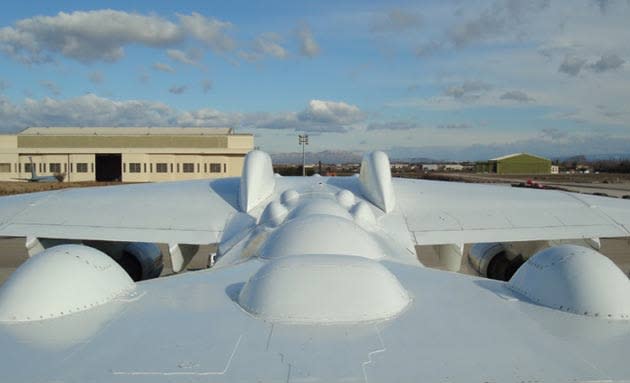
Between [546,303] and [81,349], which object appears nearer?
[81,349]

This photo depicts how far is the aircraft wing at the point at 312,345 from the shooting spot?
2928mm

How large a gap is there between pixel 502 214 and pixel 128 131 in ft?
183

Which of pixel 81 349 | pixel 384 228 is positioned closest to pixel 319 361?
pixel 81 349

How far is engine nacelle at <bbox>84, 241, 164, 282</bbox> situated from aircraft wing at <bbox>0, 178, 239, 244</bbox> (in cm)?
58

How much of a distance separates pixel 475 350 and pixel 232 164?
174 ft

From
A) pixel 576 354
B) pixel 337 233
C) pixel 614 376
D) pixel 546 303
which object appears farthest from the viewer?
pixel 337 233

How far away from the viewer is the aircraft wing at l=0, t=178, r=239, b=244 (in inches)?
319

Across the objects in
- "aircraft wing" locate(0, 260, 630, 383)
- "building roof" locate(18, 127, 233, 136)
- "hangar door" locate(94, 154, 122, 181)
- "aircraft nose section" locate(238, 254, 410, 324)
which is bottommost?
"hangar door" locate(94, 154, 122, 181)

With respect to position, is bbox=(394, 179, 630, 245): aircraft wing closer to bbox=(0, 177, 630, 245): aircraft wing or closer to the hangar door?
bbox=(0, 177, 630, 245): aircraft wing

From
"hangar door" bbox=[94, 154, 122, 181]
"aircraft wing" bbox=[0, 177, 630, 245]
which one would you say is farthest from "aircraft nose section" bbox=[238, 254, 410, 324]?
"hangar door" bbox=[94, 154, 122, 181]

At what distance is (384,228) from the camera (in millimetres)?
8078

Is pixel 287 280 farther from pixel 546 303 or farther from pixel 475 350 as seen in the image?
pixel 546 303

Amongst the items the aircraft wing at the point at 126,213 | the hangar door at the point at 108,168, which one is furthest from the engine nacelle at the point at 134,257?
the hangar door at the point at 108,168

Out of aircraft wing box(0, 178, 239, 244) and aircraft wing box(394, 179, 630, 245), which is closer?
aircraft wing box(0, 178, 239, 244)
